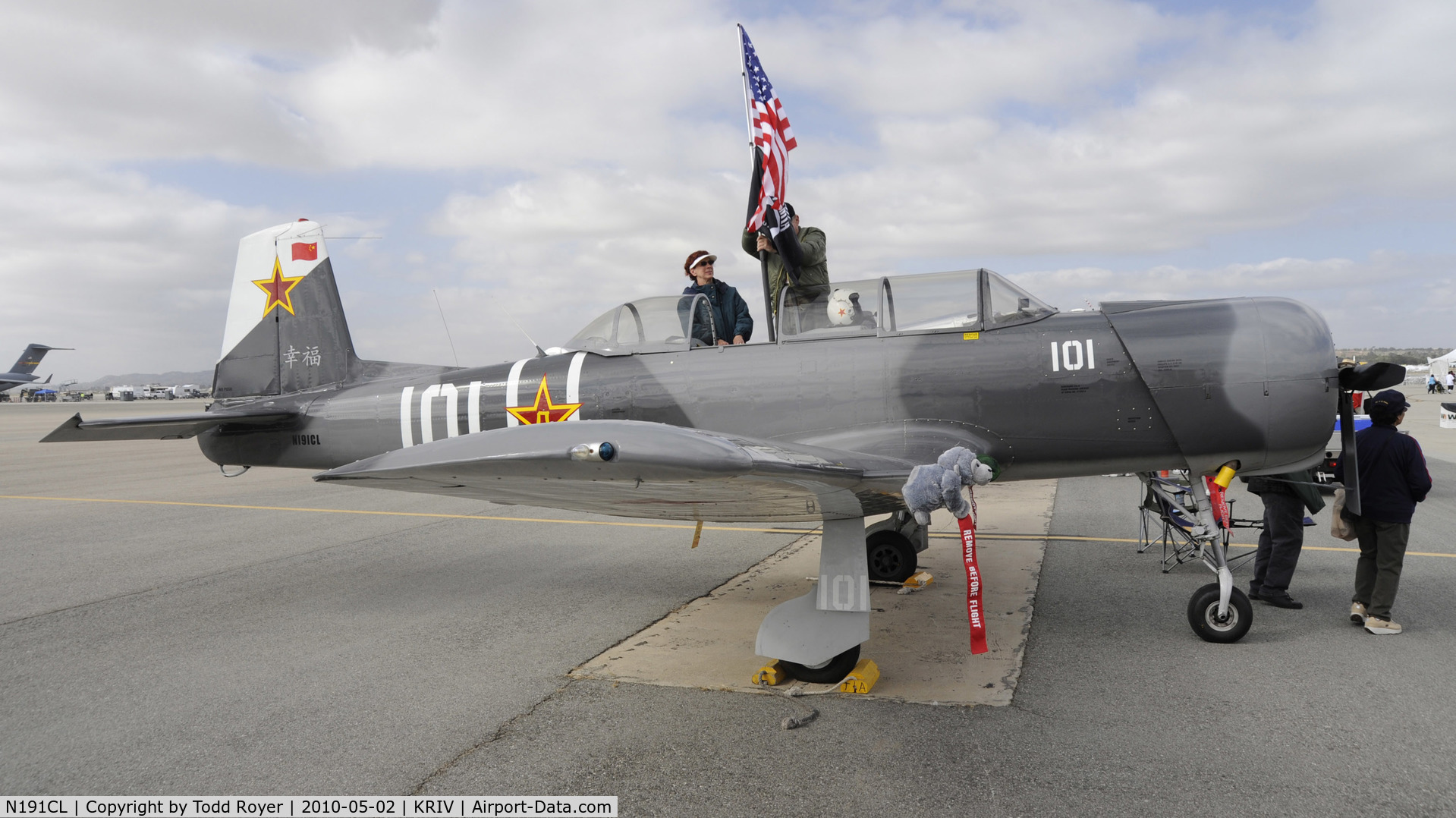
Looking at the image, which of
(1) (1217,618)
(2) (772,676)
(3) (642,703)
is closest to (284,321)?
(3) (642,703)

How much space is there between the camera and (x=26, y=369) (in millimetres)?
62844

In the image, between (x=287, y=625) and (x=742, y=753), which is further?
(x=287, y=625)

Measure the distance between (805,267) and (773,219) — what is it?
49cm

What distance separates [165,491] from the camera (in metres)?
13.3

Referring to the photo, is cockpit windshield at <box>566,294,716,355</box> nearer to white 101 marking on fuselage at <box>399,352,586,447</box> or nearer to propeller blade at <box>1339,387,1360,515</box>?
white 101 marking on fuselage at <box>399,352,586,447</box>

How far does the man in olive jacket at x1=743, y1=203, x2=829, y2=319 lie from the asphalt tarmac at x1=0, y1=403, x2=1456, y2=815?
96.7 inches

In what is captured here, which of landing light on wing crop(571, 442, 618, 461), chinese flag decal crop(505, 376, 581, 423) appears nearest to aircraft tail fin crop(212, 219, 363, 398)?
chinese flag decal crop(505, 376, 581, 423)

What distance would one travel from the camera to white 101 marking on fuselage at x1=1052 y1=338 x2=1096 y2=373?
4.96 m

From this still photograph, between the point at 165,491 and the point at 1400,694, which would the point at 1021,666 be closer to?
the point at 1400,694

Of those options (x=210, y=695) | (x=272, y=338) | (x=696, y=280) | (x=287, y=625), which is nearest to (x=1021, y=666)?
(x=696, y=280)

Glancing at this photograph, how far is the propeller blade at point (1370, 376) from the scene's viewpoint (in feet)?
15.5

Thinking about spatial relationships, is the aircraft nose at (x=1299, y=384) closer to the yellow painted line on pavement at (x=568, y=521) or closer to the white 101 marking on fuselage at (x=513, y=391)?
the yellow painted line on pavement at (x=568, y=521)

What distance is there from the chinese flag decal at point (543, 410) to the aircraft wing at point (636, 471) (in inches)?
48.5

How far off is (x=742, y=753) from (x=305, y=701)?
7.68 ft
